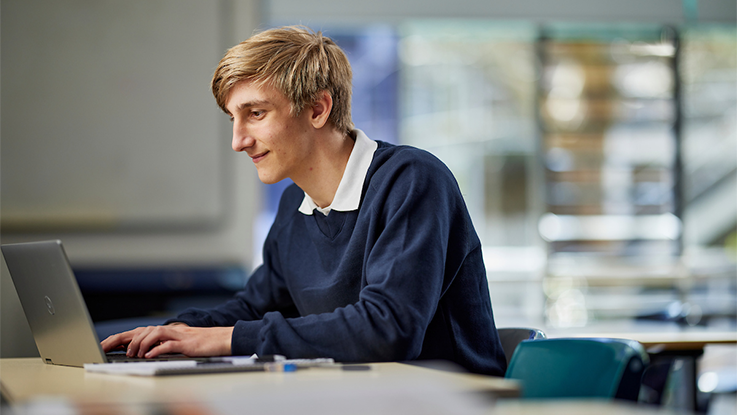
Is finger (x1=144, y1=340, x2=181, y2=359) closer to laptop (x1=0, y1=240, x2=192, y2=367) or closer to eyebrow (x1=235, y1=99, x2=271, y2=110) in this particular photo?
laptop (x1=0, y1=240, x2=192, y2=367)

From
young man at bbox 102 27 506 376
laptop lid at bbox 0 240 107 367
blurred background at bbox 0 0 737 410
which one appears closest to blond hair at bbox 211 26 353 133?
young man at bbox 102 27 506 376

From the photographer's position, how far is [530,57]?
15.6 feet

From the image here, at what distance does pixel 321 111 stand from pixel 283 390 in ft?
3.08

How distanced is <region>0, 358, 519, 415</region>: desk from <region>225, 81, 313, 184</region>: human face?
2.16ft

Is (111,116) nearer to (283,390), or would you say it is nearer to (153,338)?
(153,338)

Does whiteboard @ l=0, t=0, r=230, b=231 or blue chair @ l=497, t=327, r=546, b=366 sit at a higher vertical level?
whiteboard @ l=0, t=0, r=230, b=231

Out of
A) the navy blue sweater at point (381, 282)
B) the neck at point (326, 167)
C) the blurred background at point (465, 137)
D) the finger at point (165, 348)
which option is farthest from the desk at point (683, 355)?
the blurred background at point (465, 137)

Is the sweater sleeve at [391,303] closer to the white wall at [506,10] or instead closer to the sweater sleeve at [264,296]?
the sweater sleeve at [264,296]

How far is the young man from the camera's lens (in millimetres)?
1147

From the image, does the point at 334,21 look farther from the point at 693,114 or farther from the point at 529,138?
the point at 693,114

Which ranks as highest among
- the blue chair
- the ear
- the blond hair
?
the blond hair

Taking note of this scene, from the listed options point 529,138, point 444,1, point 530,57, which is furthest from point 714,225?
point 444,1

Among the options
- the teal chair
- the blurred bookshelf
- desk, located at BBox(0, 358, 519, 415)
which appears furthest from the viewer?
the blurred bookshelf

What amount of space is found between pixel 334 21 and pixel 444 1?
77cm
